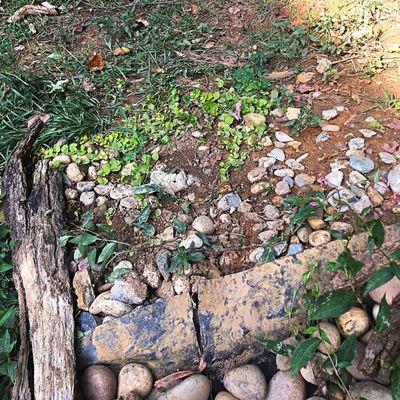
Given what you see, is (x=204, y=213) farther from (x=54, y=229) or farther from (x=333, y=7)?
(x=333, y=7)

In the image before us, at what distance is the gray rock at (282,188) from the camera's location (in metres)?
2.28

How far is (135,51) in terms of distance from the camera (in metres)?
3.31

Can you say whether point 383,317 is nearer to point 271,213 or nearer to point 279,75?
point 271,213

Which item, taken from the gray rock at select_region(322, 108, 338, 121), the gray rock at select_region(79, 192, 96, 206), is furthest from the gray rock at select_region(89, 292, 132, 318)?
the gray rock at select_region(322, 108, 338, 121)

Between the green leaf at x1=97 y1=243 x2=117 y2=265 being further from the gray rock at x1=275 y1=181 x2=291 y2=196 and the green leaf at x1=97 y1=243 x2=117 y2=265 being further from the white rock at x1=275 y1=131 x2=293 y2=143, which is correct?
the white rock at x1=275 y1=131 x2=293 y2=143

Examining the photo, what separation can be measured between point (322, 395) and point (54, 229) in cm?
134

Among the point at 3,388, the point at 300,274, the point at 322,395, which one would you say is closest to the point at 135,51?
the point at 300,274

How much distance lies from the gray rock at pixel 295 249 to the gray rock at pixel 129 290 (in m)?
0.63

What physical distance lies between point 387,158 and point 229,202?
79 cm

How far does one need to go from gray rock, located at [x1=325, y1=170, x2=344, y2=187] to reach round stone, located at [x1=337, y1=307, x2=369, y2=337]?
67cm

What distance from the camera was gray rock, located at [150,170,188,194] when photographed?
7.82 ft

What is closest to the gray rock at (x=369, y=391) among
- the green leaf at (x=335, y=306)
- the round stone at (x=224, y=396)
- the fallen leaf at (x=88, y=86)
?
the green leaf at (x=335, y=306)

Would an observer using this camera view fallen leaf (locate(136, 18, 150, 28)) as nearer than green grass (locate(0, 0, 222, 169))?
No

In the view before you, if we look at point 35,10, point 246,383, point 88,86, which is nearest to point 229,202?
point 246,383
